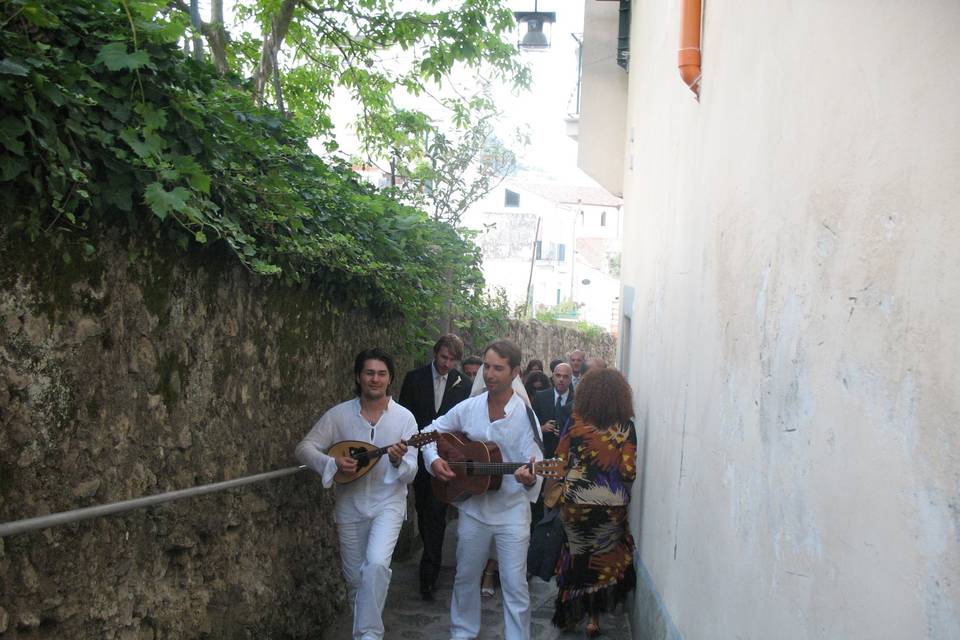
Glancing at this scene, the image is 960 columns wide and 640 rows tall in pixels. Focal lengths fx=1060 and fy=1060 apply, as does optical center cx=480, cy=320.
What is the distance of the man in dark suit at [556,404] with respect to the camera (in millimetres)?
9734

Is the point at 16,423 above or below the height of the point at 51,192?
below

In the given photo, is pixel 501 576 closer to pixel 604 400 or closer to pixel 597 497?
pixel 597 497

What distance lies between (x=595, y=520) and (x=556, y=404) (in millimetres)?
2915

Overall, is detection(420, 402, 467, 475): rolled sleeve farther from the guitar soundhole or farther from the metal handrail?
the metal handrail

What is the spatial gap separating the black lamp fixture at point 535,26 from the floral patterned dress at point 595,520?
341 inches

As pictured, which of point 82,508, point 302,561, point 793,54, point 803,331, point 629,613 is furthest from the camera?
point 629,613

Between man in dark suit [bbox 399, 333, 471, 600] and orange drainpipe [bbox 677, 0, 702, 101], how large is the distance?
362 cm

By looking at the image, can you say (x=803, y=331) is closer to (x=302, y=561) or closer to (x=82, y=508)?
(x=82, y=508)

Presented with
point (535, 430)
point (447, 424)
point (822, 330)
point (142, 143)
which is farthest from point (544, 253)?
point (822, 330)

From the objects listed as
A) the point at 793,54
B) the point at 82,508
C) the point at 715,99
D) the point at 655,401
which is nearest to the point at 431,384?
the point at 655,401

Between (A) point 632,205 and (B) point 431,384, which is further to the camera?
(A) point 632,205

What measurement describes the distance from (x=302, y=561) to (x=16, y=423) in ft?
10.9

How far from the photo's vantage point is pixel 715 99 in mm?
4965

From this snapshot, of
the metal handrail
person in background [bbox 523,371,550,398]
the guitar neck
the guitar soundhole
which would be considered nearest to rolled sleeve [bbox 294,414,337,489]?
the guitar soundhole
